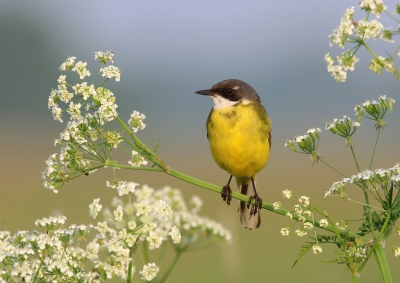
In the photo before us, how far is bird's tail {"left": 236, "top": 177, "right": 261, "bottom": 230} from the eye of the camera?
18.8 feet

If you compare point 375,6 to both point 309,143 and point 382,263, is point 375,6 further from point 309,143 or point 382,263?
point 382,263

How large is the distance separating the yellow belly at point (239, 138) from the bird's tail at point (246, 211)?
2.01ft

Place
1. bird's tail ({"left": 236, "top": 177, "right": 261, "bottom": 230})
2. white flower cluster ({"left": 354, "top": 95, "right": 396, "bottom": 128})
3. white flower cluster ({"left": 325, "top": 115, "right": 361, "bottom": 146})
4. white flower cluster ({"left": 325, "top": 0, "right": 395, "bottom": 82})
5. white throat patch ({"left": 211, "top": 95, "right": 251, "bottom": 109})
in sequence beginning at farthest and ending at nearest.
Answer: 1. bird's tail ({"left": 236, "top": 177, "right": 261, "bottom": 230})
2. white throat patch ({"left": 211, "top": 95, "right": 251, "bottom": 109})
3. white flower cluster ({"left": 325, "top": 115, "right": 361, "bottom": 146})
4. white flower cluster ({"left": 354, "top": 95, "right": 396, "bottom": 128})
5. white flower cluster ({"left": 325, "top": 0, "right": 395, "bottom": 82})

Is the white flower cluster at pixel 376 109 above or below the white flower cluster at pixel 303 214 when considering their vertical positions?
above

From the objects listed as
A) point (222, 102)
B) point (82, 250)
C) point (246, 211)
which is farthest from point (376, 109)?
point (246, 211)

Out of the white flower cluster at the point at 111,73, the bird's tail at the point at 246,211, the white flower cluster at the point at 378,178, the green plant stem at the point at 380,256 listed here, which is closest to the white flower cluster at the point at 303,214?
the white flower cluster at the point at 378,178

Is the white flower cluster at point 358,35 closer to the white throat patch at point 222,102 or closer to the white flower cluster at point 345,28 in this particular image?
the white flower cluster at point 345,28

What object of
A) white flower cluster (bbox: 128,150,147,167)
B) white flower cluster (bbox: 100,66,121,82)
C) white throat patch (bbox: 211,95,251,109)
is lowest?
white flower cluster (bbox: 128,150,147,167)

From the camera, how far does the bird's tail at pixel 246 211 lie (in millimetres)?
5742

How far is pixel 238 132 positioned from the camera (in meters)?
5.04

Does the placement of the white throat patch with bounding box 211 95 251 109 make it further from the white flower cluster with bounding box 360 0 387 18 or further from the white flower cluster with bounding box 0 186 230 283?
the white flower cluster with bounding box 360 0 387 18

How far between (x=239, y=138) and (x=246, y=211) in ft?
3.52

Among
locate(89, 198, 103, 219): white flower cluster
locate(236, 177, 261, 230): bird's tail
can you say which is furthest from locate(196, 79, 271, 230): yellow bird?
locate(89, 198, 103, 219): white flower cluster

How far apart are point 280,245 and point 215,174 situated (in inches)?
405
